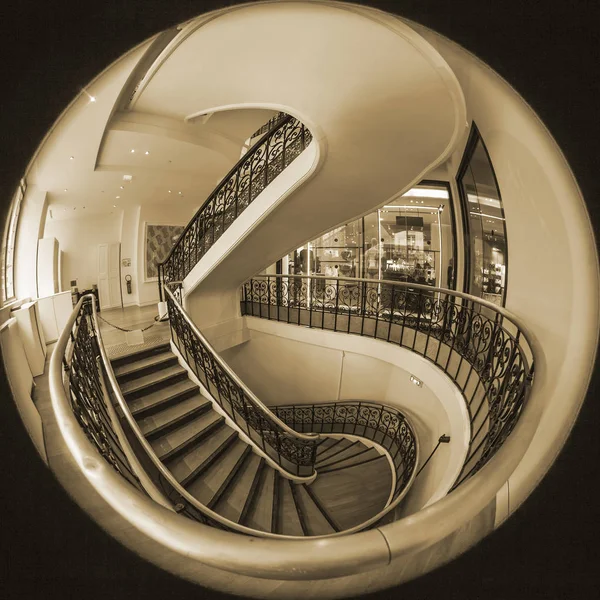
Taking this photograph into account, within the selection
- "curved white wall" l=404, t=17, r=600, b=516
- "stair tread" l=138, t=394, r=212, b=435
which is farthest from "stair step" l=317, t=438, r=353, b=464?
"curved white wall" l=404, t=17, r=600, b=516

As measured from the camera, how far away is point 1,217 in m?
0.53

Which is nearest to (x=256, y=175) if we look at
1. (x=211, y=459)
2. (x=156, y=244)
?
(x=156, y=244)

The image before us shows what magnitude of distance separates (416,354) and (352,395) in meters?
1.73

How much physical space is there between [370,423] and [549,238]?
3.81 meters

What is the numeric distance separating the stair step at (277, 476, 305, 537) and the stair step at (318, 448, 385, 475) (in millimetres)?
776

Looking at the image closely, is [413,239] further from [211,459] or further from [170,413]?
[170,413]

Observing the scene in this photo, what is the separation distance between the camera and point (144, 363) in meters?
2.13

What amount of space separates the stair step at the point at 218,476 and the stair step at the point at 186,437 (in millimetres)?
233

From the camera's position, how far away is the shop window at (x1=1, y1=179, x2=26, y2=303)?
20.2 inches

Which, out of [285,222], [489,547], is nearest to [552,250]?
[489,547]

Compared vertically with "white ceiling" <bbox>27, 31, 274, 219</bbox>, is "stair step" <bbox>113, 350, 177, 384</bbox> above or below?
below

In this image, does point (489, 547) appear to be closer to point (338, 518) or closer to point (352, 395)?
point (338, 518)

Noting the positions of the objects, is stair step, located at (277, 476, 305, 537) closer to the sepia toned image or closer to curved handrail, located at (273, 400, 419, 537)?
the sepia toned image

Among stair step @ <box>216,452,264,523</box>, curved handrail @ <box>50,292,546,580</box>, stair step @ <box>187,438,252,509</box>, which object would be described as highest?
curved handrail @ <box>50,292,546,580</box>
